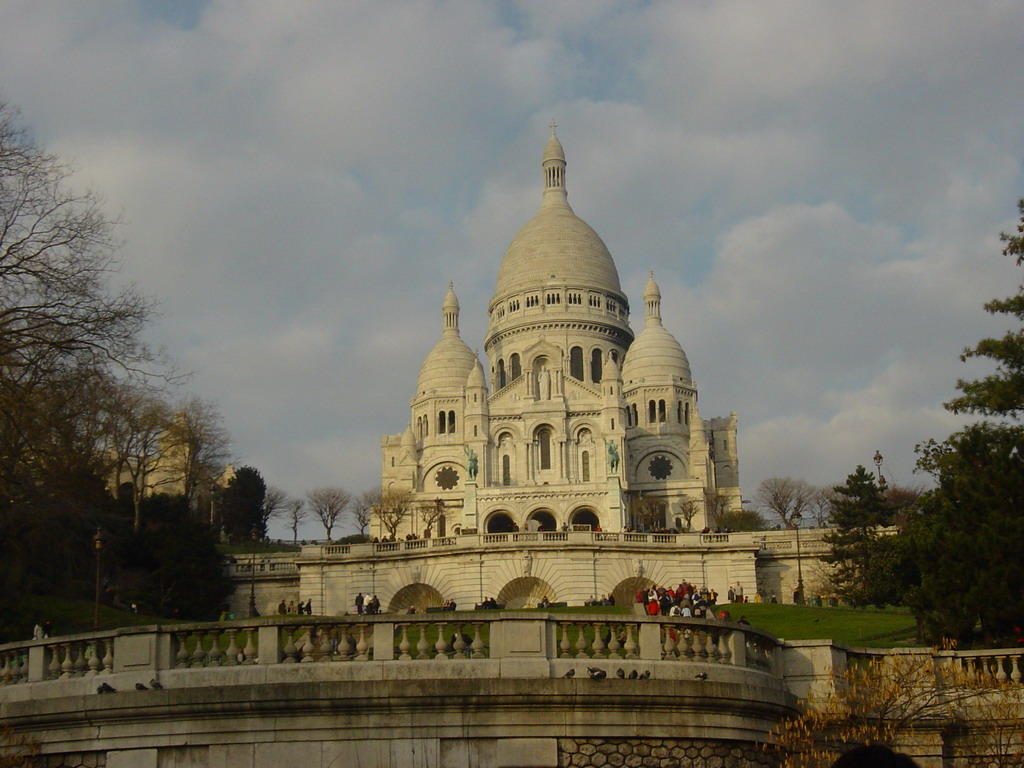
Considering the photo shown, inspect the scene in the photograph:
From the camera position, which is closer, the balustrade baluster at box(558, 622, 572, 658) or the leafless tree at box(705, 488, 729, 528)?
the balustrade baluster at box(558, 622, 572, 658)

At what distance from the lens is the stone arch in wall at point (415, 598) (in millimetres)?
61156

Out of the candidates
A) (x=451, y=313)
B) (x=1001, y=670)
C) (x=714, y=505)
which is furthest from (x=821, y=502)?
(x=1001, y=670)

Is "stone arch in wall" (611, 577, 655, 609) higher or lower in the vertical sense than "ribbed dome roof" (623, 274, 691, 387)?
lower

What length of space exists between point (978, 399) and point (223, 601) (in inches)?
1533

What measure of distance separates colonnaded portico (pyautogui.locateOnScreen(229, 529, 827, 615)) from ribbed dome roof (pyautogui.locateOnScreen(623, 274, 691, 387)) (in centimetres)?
5944

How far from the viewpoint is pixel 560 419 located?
115375mm

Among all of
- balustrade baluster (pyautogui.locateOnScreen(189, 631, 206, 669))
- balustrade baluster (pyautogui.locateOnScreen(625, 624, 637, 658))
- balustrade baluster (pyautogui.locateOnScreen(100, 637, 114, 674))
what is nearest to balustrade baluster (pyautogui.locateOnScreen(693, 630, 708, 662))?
balustrade baluster (pyautogui.locateOnScreen(625, 624, 637, 658))

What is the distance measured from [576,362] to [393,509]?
3678cm

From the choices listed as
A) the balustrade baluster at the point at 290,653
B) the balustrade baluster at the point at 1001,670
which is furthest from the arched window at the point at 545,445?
the balustrade baluster at the point at 290,653

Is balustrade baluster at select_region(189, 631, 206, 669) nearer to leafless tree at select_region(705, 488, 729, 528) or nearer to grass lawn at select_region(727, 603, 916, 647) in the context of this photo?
grass lawn at select_region(727, 603, 916, 647)

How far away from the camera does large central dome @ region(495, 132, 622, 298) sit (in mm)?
137500

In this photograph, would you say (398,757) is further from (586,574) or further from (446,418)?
(446,418)

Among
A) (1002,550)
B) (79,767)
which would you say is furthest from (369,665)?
(1002,550)

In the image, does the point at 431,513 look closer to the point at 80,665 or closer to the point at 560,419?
the point at 560,419
